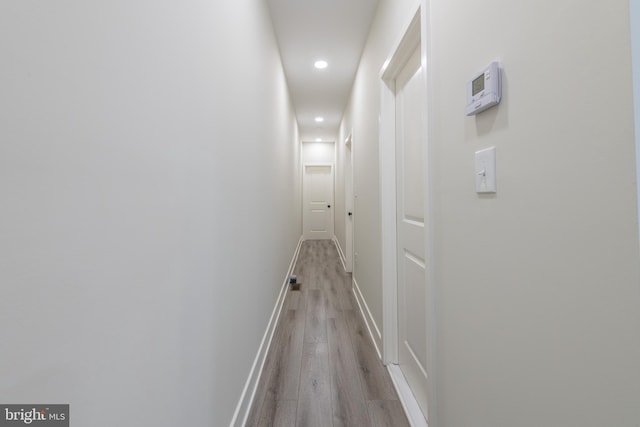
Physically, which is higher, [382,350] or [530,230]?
[530,230]

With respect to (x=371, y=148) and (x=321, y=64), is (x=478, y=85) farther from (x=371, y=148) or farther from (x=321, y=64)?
(x=321, y=64)

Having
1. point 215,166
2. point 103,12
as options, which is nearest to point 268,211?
point 215,166

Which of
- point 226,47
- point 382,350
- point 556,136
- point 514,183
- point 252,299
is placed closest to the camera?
point 556,136

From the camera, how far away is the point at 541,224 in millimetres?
634

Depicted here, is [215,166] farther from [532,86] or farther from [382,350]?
[382,350]

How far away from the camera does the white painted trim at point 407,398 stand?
1.41m

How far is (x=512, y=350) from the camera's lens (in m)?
0.73

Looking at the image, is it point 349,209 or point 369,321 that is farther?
point 349,209

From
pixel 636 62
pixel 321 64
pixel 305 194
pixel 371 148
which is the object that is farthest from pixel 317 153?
pixel 636 62

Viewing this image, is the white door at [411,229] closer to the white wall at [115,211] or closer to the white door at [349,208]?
the white wall at [115,211]

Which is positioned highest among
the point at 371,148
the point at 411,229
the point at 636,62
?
the point at 371,148

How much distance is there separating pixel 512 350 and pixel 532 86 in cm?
67

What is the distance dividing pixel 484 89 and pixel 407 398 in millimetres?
1609

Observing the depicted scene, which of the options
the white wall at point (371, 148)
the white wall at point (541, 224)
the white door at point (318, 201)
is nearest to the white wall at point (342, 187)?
the white door at point (318, 201)
